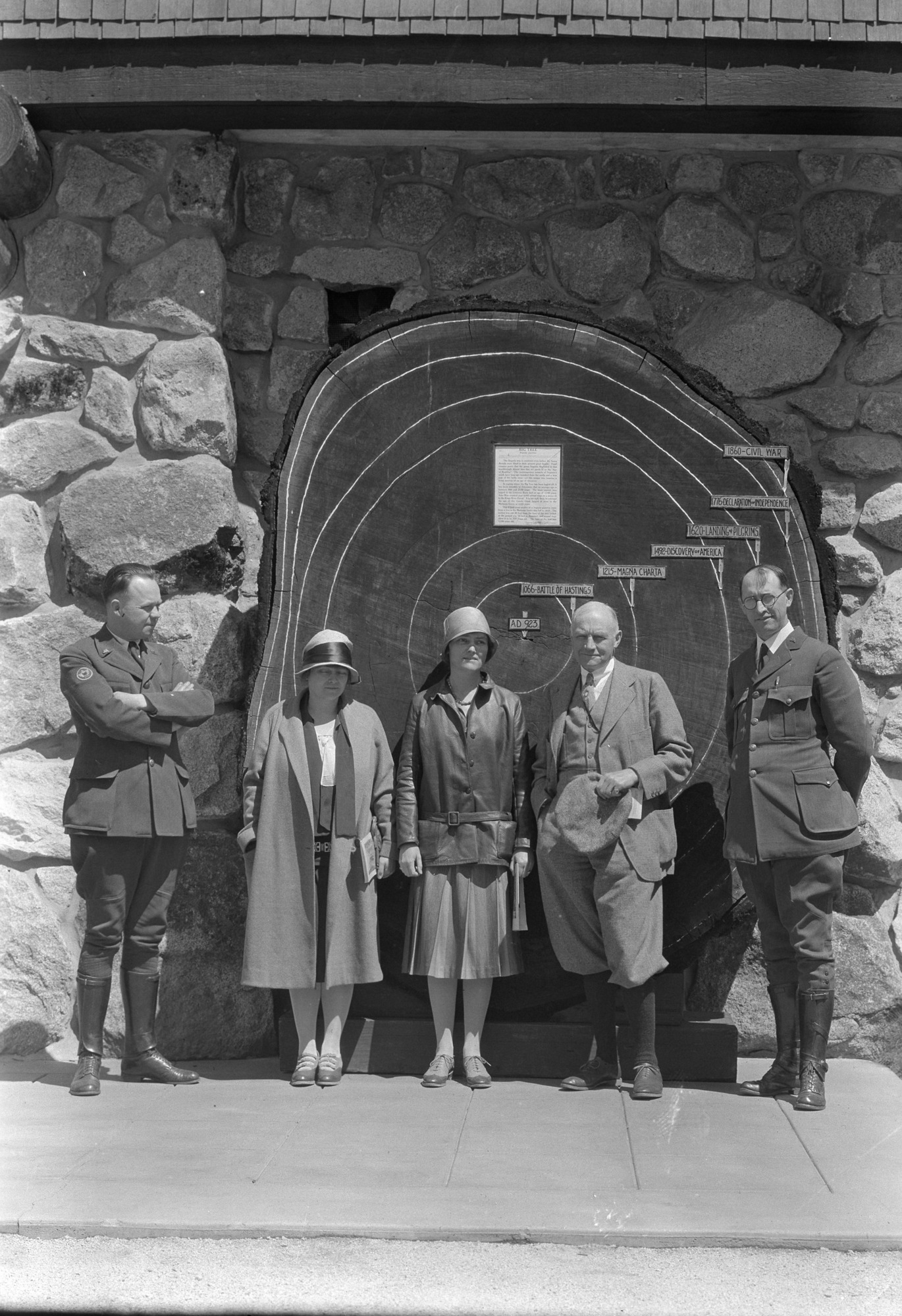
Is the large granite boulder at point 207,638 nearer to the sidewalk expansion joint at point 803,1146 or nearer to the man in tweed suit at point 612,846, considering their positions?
the man in tweed suit at point 612,846

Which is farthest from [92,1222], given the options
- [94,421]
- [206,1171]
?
[94,421]

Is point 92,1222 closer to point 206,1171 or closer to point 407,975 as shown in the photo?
point 206,1171

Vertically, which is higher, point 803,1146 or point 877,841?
point 877,841

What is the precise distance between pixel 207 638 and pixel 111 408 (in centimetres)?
77

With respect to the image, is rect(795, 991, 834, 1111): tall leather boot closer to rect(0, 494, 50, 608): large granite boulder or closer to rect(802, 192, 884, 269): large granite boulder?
rect(802, 192, 884, 269): large granite boulder

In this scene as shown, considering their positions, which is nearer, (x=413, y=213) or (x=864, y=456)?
(x=864, y=456)

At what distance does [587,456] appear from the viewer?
4.02m

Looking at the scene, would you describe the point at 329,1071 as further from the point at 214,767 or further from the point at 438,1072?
the point at 214,767

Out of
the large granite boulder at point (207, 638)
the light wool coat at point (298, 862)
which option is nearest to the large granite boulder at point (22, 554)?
the large granite boulder at point (207, 638)

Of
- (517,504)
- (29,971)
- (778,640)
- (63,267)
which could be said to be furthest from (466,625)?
(63,267)

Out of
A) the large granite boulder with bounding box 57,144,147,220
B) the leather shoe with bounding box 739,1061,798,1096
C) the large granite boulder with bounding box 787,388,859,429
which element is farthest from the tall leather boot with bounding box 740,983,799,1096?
the large granite boulder with bounding box 57,144,147,220

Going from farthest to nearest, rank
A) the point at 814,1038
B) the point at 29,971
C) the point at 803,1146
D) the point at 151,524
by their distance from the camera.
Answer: the point at 151,524
the point at 29,971
the point at 814,1038
the point at 803,1146

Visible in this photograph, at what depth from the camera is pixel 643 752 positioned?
3656mm

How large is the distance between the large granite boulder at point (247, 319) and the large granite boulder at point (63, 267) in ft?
1.39
